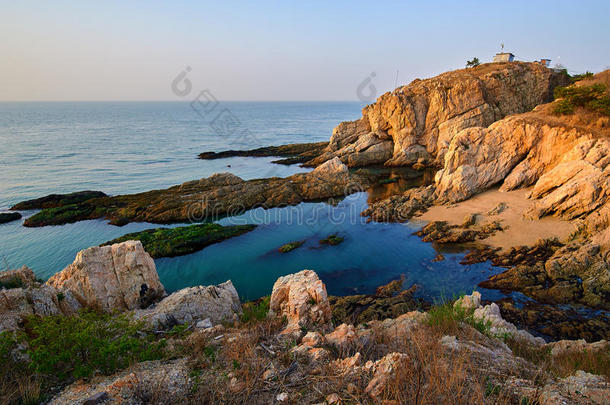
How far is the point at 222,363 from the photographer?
4969mm

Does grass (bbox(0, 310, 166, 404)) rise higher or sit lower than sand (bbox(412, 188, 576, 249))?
higher

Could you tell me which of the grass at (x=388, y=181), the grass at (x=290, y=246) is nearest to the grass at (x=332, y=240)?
the grass at (x=290, y=246)

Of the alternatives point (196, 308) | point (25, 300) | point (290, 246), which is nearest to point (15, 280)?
point (25, 300)

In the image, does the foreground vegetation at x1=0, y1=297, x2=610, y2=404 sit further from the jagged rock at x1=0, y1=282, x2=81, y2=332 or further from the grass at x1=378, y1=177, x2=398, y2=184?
the grass at x1=378, y1=177, x2=398, y2=184

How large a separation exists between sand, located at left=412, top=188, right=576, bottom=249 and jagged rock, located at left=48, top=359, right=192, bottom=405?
58.2ft

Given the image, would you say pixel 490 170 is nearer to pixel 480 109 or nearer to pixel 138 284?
pixel 480 109

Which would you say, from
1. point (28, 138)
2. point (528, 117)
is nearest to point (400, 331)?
point (528, 117)

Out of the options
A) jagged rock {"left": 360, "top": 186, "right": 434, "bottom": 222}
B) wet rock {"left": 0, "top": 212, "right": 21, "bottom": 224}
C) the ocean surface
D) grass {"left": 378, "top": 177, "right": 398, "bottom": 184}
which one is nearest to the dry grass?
the ocean surface

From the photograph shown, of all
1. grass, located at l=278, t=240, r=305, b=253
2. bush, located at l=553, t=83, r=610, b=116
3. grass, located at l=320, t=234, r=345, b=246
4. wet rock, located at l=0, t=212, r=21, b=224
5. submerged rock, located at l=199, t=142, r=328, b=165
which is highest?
Answer: bush, located at l=553, t=83, r=610, b=116

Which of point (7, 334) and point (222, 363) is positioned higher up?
point (7, 334)

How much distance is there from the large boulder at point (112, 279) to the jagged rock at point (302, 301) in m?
5.23

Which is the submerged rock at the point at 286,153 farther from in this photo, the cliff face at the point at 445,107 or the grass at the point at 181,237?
the grass at the point at 181,237

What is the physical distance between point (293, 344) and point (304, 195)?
76.3 feet

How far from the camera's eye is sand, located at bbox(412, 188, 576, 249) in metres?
16.4
